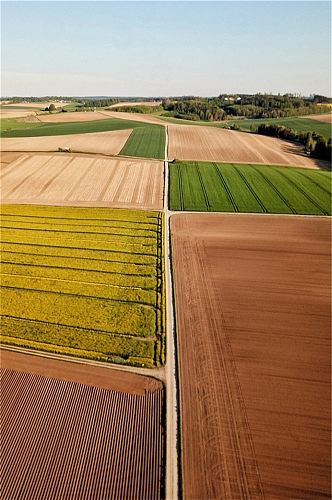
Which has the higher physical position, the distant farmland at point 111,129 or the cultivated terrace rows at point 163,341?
the distant farmland at point 111,129

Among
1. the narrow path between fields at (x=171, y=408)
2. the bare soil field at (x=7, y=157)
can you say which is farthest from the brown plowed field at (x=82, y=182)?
the narrow path between fields at (x=171, y=408)

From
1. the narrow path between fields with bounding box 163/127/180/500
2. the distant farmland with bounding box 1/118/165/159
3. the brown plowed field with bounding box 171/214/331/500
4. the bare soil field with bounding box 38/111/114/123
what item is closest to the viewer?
the narrow path between fields with bounding box 163/127/180/500

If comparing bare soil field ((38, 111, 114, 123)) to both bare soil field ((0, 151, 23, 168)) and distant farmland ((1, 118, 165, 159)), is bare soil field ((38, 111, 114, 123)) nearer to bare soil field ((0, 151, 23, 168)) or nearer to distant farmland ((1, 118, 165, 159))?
distant farmland ((1, 118, 165, 159))

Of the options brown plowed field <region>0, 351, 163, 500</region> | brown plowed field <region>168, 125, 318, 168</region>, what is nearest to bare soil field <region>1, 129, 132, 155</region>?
brown plowed field <region>168, 125, 318, 168</region>

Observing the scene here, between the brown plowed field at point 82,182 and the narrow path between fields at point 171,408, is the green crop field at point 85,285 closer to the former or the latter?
the narrow path between fields at point 171,408

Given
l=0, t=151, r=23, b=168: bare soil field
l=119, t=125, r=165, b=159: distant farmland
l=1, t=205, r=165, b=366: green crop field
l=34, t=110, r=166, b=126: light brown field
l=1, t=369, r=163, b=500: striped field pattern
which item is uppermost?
l=34, t=110, r=166, b=126: light brown field

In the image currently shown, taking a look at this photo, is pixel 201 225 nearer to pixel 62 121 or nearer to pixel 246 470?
pixel 246 470

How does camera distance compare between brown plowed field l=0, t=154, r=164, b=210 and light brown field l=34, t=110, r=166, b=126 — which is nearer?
brown plowed field l=0, t=154, r=164, b=210

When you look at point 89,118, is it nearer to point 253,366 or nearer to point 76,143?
point 76,143
